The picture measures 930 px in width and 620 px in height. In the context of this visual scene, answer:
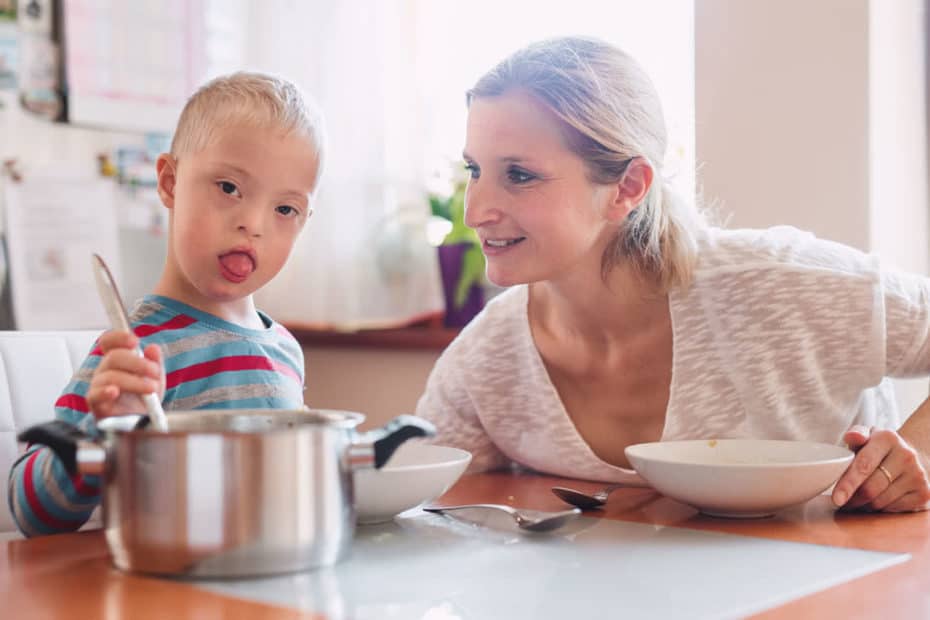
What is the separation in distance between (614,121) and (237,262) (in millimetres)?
607

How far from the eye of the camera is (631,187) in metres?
1.53

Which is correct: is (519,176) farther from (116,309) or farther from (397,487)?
(116,309)

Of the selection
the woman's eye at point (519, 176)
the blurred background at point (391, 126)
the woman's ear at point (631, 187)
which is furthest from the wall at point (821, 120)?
the woman's eye at point (519, 176)

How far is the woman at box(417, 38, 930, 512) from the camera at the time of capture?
1.45 meters

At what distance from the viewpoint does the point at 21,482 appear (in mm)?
1000

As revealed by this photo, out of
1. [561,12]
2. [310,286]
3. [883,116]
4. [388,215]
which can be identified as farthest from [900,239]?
[310,286]

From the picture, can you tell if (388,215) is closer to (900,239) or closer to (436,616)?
(900,239)

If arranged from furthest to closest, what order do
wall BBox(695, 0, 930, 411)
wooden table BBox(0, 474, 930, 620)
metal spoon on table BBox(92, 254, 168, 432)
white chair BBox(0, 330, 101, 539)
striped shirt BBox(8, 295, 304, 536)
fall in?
1. wall BBox(695, 0, 930, 411)
2. white chair BBox(0, 330, 101, 539)
3. striped shirt BBox(8, 295, 304, 536)
4. metal spoon on table BBox(92, 254, 168, 432)
5. wooden table BBox(0, 474, 930, 620)

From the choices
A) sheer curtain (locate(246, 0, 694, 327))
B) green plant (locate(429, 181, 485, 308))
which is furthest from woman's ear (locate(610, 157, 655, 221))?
sheer curtain (locate(246, 0, 694, 327))

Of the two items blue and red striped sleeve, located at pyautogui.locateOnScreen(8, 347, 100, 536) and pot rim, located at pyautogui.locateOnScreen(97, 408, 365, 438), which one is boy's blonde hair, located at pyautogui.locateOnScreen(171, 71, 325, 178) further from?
pot rim, located at pyautogui.locateOnScreen(97, 408, 365, 438)

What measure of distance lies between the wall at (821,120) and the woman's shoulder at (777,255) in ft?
1.15

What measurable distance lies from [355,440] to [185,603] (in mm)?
160

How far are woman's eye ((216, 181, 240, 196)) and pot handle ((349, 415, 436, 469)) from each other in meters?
0.44

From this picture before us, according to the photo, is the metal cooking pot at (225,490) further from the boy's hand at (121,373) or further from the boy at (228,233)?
the boy at (228,233)
